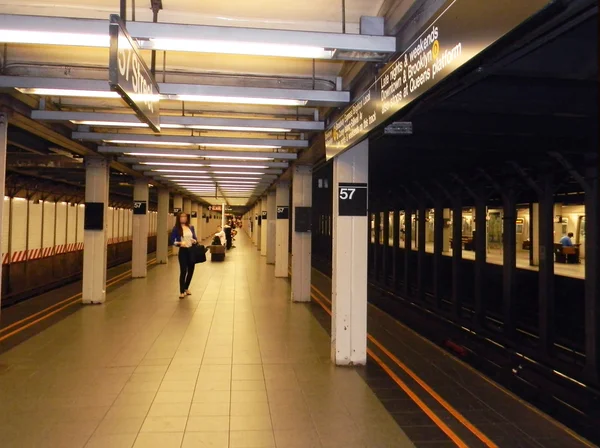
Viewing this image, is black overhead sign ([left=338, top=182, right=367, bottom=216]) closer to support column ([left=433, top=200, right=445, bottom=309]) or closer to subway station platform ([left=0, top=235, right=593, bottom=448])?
subway station platform ([left=0, top=235, right=593, bottom=448])

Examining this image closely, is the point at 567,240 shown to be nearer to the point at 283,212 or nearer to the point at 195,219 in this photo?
the point at 283,212

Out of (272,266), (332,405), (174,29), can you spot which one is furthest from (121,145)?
(272,266)

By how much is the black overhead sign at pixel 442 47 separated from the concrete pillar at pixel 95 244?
6394mm

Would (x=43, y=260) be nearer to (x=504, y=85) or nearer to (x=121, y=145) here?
(x=121, y=145)

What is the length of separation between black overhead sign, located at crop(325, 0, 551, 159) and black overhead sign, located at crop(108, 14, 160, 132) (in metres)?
1.61

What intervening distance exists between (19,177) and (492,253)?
439 inches

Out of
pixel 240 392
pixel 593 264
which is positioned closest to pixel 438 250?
pixel 593 264

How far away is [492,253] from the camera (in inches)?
463

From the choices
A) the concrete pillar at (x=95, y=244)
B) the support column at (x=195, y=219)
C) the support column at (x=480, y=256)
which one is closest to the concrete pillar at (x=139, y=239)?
the concrete pillar at (x=95, y=244)

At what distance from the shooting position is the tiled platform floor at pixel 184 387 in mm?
3223

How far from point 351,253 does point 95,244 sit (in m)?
5.48

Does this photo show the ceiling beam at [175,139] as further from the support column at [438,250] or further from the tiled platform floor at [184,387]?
the support column at [438,250]

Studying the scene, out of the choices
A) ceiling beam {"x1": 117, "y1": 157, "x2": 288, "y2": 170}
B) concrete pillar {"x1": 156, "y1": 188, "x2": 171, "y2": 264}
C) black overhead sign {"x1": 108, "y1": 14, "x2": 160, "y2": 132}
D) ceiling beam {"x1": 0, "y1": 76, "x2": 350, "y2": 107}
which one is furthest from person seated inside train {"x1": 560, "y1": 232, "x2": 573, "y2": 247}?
concrete pillar {"x1": 156, "y1": 188, "x2": 171, "y2": 264}

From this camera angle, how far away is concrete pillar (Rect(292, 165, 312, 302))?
8.84 meters
